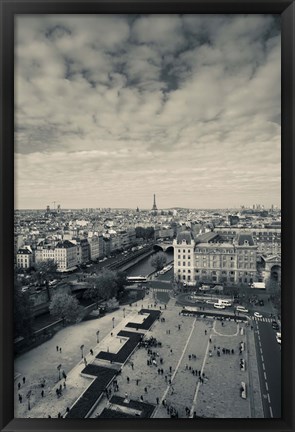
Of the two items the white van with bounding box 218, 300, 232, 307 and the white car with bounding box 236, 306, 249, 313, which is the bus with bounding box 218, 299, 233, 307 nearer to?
the white van with bounding box 218, 300, 232, 307

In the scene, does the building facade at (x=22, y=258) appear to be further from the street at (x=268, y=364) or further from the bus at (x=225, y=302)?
the bus at (x=225, y=302)

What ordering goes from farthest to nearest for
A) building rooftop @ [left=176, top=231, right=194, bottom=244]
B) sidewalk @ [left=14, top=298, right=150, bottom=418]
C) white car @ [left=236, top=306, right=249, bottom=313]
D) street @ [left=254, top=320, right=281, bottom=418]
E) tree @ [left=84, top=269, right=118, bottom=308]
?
tree @ [left=84, top=269, right=118, bottom=308]
white car @ [left=236, top=306, right=249, bottom=313]
building rooftop @ [left=176, top=231, right=194, bottom=244]
sidewalk @ [left=14, top=298, right=150, bottom=418]
street @ [left=254, top=320, right=281, bottom=418]

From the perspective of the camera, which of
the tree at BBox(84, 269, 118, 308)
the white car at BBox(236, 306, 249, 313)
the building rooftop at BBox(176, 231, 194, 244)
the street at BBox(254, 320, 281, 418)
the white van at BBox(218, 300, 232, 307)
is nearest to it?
the street at BBox(254, 320, 281, 418)

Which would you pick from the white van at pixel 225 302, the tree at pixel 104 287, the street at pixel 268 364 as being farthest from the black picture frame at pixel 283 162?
the tree at pixel 104 287

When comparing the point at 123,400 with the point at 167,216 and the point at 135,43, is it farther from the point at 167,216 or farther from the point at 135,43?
the point at 135,43

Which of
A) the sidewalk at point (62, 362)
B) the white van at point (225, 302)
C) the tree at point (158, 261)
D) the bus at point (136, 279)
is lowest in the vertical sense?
the sidewalk at point (62, 362)

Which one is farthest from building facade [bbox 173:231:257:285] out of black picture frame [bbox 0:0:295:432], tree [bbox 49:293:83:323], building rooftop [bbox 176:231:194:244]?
black picture frame [bbox 0:0:295:432]
